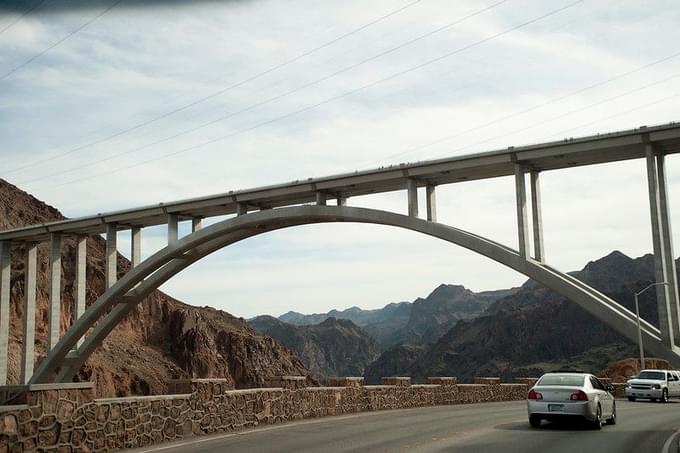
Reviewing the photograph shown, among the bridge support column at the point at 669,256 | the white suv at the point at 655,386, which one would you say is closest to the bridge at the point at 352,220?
the bridge support column at the point at 669,256

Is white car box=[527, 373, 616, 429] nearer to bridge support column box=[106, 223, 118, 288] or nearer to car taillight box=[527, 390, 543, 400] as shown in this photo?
car taillight box=[527, 390, 543, 400]

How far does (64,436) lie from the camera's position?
13.4 metres

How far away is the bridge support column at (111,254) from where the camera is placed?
141 feet

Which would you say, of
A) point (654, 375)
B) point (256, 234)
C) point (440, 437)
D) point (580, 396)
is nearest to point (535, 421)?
point (580, 396)

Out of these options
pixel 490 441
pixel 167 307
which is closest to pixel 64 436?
pixel 490 441

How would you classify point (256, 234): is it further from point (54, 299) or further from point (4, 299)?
point (4, 299)

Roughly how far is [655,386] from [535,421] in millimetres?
15347

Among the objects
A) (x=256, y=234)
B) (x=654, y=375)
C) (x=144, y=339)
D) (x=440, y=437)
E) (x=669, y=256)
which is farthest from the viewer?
(x=144, y=339)

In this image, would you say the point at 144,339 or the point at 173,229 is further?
the point at 144,339

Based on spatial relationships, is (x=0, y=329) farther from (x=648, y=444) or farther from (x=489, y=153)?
(x=648, y=444)

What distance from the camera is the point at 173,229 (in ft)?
140

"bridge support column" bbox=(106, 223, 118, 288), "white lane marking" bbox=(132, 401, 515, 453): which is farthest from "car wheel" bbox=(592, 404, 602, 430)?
"bridge support column" bbox=(106, 223, 118, 288)

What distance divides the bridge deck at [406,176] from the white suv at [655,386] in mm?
8681

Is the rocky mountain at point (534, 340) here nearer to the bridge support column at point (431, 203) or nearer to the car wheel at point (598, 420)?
the bridge support column at point (431, 203)
